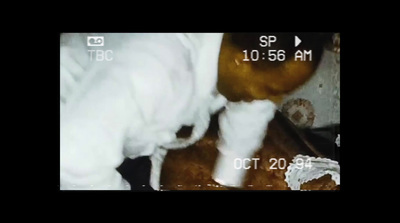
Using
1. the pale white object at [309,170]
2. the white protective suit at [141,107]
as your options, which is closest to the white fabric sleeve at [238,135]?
the white protective suit at [141,107]

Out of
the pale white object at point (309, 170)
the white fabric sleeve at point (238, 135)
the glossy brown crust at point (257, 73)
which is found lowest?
the pale white object at point (309, 170)

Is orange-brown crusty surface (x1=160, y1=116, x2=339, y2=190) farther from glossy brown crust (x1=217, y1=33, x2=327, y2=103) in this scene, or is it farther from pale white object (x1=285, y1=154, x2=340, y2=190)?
glossy brown crust (x1=217, y1=33, x2=327, y2=103)

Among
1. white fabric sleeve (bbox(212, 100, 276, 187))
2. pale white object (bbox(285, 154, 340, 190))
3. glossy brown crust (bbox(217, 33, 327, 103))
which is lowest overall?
pale white object (bbox(285, 154, 340, 190))

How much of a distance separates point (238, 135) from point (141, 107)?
368mm

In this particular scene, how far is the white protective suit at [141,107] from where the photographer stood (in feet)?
10.2

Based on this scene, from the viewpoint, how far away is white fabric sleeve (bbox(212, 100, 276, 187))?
122 inches

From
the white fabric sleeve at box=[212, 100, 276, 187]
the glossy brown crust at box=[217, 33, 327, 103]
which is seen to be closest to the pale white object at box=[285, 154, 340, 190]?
the white fabric sleeve at box=[212, 100, 276, 187]

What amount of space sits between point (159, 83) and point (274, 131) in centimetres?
45

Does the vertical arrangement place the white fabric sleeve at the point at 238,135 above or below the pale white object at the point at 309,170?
above

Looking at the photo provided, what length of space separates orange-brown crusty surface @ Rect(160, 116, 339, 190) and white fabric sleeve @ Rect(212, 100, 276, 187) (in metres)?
0.02

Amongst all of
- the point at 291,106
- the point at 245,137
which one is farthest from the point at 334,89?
the point at 245,137

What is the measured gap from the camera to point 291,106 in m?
3.11
